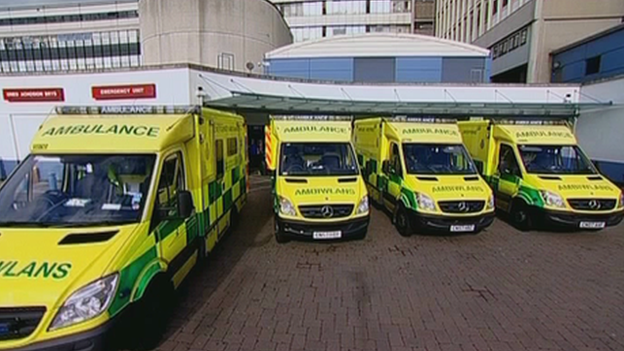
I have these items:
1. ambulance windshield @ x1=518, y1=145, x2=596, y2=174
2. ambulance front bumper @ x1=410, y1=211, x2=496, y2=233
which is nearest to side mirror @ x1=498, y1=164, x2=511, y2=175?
ambulance windshield @ x1=518, y1=145, x2=596, y2=174

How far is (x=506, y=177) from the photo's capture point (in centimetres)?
855

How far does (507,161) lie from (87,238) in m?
8.70

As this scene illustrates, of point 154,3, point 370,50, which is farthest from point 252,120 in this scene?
point 154,3

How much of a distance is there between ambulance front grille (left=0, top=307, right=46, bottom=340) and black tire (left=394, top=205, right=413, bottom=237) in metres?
6.14

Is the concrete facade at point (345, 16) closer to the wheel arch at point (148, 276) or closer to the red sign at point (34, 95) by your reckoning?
the red sign at point (34, 95)

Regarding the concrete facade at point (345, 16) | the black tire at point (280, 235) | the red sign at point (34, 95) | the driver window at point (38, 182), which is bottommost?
the black tire at point (280, 235)

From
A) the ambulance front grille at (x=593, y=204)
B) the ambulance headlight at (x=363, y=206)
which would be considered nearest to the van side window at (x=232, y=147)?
the ambulance headlight at (x=363, y=206)

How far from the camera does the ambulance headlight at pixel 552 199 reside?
7.24m

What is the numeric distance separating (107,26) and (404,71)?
48.8 meters

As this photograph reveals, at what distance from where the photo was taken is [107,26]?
52.3 meters

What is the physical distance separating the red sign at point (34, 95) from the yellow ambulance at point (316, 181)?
39.0 feet

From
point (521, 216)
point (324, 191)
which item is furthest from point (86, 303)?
point (521, 216)

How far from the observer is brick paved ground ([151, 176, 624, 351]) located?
3.81 meters

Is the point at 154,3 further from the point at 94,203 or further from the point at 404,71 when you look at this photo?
the point at 94,203
